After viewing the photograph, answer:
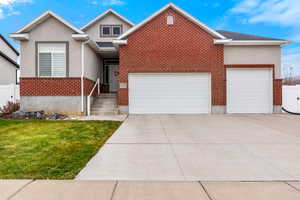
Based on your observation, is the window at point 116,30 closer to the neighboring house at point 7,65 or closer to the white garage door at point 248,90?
the neighboring house at point 7,65

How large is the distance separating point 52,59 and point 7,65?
10526mm

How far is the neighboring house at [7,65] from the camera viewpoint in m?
17.9

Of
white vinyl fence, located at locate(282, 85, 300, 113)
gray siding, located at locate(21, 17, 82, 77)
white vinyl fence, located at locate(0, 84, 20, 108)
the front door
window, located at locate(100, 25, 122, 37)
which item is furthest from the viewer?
window, located at locate(100, 25, 122, 37)

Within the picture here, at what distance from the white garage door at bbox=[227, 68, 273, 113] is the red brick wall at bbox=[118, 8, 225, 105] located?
72cm

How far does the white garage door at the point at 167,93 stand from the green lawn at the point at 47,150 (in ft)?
15.2

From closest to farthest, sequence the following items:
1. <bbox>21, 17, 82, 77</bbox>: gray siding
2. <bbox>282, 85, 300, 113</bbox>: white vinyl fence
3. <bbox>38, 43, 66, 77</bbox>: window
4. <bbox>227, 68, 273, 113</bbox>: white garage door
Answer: <bbox>21, 17, 82, 77</bbox>: gray siding < <bbox>38, 43, 66, 77</bbox>: window < <bbox>227, 68, 273, 113</bbox>: white garage door < <bbox>282, 85, 300, 113</bbox>: white vinyl fence

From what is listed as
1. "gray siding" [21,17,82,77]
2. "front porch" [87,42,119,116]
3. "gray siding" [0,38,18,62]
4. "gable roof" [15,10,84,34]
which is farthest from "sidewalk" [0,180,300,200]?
"gray siding" [0,38,18,62]

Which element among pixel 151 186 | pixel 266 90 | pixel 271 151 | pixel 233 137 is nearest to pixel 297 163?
pixel 271 151

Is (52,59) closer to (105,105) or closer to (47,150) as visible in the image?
(105,105)

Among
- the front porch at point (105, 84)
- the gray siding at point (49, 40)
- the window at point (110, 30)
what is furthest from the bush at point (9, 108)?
the window at point (110, 30)

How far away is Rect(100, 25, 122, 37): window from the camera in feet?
59.5

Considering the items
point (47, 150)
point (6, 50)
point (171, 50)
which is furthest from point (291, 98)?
point (6, 50)

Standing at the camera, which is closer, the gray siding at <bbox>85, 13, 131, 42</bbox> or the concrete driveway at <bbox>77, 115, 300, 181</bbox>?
the concrete driveway at <bbox>77, 115, 300, 181</bbox>

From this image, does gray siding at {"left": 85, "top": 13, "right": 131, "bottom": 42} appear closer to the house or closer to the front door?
the front door
